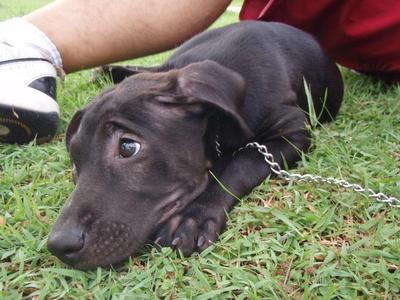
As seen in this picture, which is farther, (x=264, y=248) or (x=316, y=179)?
(x=316, y=179)

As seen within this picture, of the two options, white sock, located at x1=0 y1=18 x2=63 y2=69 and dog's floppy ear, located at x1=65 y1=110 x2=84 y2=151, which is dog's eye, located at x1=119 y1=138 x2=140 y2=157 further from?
white sock, located at x1=0 y1=18 x2=63 y2=69

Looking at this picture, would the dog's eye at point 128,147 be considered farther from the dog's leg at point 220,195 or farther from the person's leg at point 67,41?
the person's leg at point 67,41

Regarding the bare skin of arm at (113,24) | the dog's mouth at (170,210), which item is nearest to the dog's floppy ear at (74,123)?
the dog's mouth at (170,210)

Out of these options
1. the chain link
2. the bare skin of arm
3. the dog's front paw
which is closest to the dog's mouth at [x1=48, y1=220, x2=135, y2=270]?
the dog's front paw

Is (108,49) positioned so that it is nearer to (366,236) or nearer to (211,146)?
(211,146)

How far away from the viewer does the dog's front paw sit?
226cm

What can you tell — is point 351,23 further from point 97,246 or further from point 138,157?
point 97,246

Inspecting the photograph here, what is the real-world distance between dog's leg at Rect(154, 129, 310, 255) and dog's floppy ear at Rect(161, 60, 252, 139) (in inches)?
8.1

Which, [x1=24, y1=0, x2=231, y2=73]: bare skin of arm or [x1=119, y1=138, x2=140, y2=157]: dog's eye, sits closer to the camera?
[x1=119, y1=138, x2=140, y2=157]: dog's eye

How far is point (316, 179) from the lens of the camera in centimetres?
274

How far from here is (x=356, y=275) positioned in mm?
1991

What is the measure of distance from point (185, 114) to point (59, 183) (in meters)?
0.90

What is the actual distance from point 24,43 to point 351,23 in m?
2.59

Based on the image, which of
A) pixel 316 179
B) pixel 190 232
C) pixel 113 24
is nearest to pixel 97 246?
pixel 190 232
